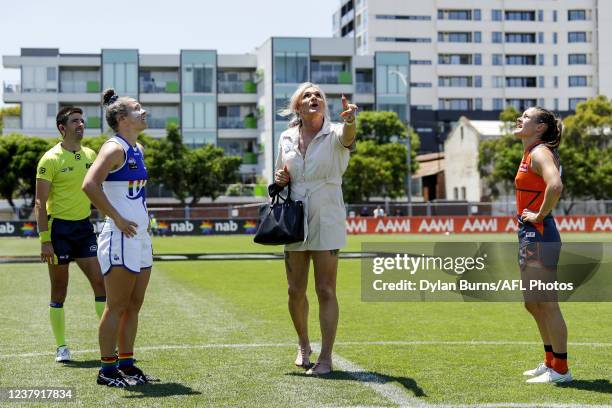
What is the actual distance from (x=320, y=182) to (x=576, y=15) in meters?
106

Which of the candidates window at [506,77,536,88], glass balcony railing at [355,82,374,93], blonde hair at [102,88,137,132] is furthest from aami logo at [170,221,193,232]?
window at [506,77,536,88]

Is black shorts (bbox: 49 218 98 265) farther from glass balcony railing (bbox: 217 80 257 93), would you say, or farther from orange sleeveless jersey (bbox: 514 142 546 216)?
glass balcony railing (bbox: 217 80 257 93)

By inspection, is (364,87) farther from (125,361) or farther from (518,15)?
(125,361)

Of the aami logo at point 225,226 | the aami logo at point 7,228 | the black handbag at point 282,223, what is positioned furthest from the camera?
the aami logo at point 225,226

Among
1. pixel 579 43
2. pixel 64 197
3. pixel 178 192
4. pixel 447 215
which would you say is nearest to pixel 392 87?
pixel 178 192

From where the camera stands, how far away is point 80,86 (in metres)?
77.1

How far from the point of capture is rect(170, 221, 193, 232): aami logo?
48438 mm

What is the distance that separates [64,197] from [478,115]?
94.8 meters

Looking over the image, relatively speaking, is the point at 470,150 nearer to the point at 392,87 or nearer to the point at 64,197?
the point at 392,87

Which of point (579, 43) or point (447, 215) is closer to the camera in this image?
point (447, 215)

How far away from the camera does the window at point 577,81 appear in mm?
107812

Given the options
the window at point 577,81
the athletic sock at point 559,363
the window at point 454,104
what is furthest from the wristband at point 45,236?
the window at point 577,81

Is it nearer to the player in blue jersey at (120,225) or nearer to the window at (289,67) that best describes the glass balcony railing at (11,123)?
the window at (289,67)

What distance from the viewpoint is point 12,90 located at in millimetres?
77500
